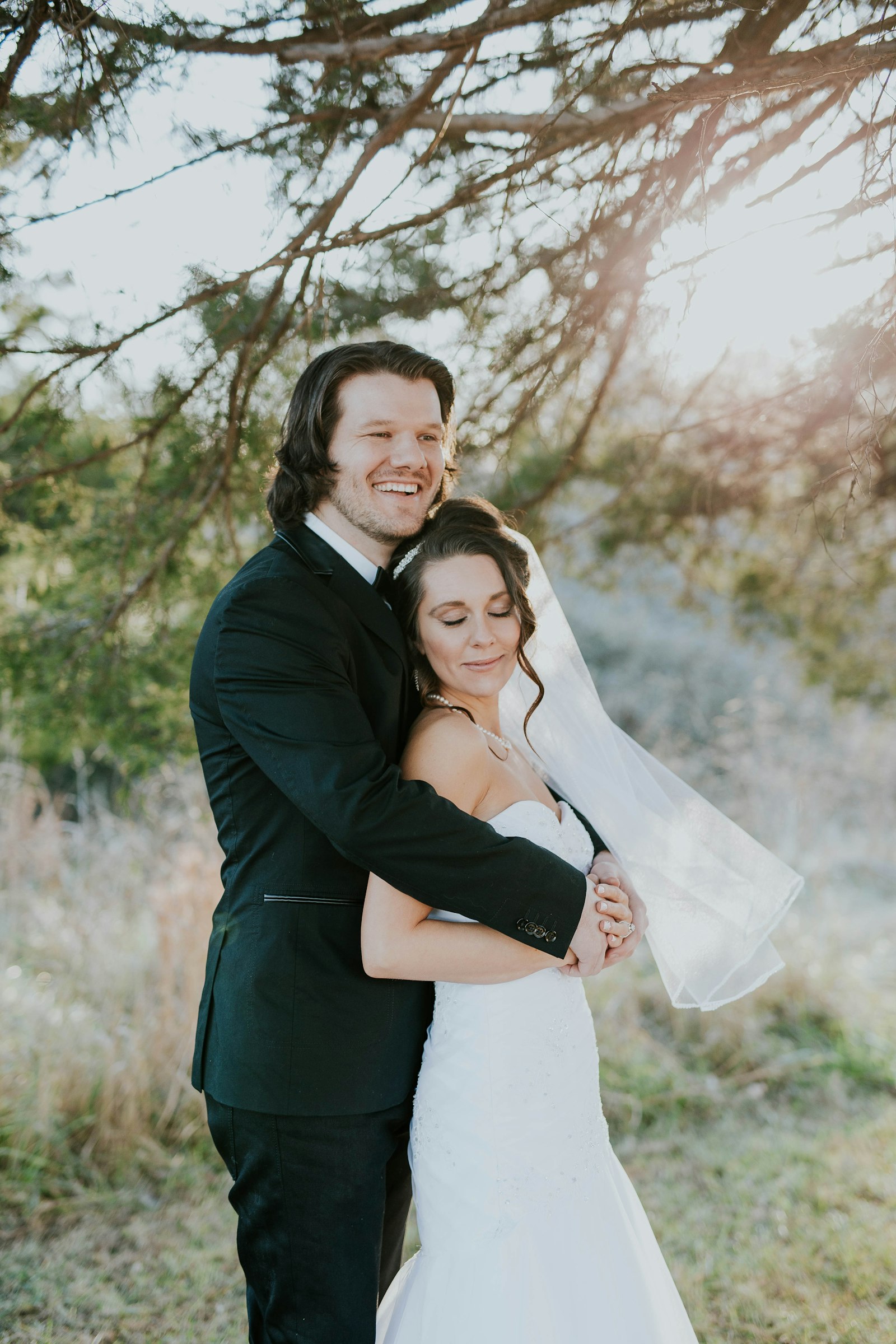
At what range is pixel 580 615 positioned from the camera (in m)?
14.4

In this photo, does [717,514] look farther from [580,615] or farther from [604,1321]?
→ [580,615]

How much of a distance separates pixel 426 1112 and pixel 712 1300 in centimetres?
198

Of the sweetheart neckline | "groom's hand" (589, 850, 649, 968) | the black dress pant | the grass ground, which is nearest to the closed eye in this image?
the sweetheart neckline

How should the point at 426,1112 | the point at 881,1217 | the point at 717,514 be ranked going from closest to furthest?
the point at 426,1112, the point at 881,1217, the point at 717,514

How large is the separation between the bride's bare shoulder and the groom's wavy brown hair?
0.62 m

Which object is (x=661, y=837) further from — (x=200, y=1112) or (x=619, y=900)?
(x=200, y=1112)

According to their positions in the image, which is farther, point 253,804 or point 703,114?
point 703,114

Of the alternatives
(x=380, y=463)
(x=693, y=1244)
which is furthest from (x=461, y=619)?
(x=693, y=1244)

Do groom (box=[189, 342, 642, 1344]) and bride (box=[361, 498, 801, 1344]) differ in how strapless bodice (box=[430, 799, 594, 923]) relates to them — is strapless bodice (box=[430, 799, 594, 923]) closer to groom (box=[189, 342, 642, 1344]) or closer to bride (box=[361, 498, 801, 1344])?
bride (box=[361, 498, 801, 1344])

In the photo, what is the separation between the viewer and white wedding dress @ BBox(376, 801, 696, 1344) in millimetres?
1933

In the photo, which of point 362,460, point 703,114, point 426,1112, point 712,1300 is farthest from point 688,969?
point 703,114

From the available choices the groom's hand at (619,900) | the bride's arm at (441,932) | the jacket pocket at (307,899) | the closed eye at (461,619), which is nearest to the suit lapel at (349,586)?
the closed eye at (461,619)

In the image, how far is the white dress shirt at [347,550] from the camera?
225cm

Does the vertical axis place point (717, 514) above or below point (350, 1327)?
above
